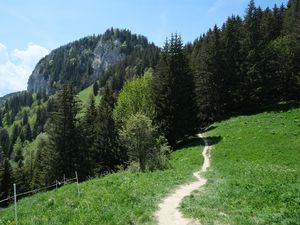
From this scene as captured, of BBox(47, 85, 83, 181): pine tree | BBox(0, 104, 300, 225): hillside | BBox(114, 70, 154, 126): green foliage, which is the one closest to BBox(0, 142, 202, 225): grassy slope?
BBox(0, 104, 300, 225): hillside

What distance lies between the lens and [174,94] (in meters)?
54.4

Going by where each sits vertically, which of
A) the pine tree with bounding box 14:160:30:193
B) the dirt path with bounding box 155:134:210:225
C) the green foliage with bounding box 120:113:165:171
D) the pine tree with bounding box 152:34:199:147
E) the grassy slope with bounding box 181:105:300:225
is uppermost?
the pine tree with bounding box 152:34:199:147

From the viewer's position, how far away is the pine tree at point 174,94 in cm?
5278

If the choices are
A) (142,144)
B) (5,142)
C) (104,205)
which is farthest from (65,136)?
(5,142)

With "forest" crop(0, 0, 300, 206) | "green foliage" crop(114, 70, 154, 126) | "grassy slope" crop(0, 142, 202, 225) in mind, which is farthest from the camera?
"green foliage" crop(114, 70, 154, 126)

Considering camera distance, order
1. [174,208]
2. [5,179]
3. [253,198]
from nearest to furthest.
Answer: [253,198], [174,208], [5,179]

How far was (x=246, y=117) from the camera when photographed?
5438 centimetres

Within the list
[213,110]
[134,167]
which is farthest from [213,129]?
[134,167]

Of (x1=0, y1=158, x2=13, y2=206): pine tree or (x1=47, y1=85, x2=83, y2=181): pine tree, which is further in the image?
(x1=0, y1=158, x2=13, y2=206): pine tree

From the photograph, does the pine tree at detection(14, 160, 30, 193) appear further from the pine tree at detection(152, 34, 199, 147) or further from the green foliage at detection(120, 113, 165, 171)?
the green foliage at detection(120, 113, 165, 171)

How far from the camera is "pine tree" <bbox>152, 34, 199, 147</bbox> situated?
52.8 meters

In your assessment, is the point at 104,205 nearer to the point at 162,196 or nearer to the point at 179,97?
the point at 162,196

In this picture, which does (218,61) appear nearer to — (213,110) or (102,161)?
(213,110)

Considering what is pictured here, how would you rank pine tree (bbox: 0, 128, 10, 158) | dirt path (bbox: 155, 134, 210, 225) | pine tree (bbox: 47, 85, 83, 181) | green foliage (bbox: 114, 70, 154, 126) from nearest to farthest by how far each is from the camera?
dirt path (bbox: 155, 134, 210, 225) < pine tree (bbox: 47, 85, 83, 181) < green foliage (bbox: 114, 70, 154, 126) < pine tree (bbox: 0, 128, 10, 158)
